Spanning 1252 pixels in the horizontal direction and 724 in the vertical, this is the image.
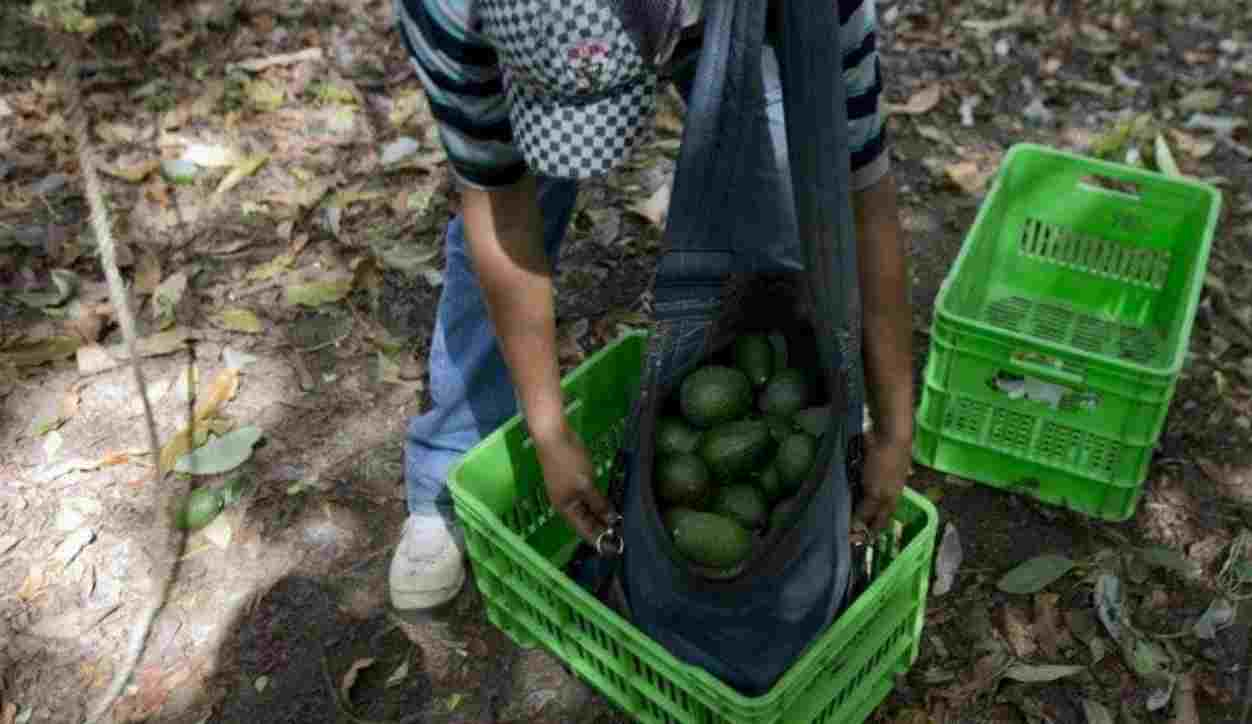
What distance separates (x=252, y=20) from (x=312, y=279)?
53.8 inches

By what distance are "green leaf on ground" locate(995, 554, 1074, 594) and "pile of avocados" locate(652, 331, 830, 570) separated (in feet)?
2.65

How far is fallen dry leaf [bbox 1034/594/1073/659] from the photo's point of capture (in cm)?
239

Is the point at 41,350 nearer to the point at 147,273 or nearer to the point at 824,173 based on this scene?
the point at 147,273

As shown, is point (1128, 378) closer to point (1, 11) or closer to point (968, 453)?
point (968, 453)

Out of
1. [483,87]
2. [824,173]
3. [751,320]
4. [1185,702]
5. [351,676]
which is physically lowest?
[1185,702]

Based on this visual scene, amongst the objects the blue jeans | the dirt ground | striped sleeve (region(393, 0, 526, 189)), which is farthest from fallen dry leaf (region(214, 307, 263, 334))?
striped sleeve (region(393, 0, 526, 189))

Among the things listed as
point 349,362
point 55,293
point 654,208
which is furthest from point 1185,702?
point 55,293

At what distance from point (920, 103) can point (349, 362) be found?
1.98 m

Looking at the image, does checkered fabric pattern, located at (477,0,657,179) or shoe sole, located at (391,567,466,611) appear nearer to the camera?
checkered fabric pattern, located at (477,0,657,179)

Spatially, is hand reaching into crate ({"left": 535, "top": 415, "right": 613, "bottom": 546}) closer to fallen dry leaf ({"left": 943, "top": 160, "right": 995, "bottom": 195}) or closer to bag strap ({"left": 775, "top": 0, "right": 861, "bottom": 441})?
bag strap ({"left": 775, "top": 0, "right": 861, "bottom": 441})

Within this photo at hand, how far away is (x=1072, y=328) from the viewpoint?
295 cm

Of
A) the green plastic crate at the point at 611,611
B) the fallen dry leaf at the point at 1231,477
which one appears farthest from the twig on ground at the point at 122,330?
the fallen dry leaf at the point at 1231,477

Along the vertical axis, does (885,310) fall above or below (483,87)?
below

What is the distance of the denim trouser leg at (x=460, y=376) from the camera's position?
7.20 feet
